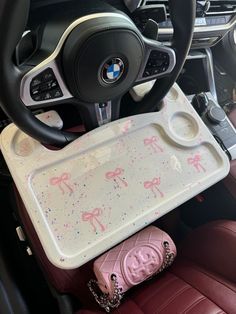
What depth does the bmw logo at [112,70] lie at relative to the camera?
59 centimetres

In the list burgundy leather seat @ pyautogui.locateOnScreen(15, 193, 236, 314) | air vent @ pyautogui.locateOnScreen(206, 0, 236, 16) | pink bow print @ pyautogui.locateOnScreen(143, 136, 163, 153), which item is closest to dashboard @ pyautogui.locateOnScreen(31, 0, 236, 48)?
air vent @ pyautogui.locateOnScreen(206, 0, 236, 16)

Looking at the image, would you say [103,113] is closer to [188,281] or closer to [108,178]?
[108,178]

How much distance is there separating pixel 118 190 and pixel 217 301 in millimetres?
288

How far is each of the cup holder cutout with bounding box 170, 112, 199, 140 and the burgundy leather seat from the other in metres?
0.22

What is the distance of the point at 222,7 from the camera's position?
3.36ft

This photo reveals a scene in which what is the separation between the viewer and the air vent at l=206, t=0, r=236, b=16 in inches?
39.4

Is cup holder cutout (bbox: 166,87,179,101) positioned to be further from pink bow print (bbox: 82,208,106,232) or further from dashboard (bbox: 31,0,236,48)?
pink bow print (bbox: 82,208,106,232)

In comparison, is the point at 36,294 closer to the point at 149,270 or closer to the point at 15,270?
the point at 15,270

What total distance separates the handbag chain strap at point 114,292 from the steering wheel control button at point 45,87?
14.9 inches

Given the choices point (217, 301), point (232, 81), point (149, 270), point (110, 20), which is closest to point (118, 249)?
point (149, 270)

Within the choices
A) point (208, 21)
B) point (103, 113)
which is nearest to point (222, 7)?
point (208, 21)

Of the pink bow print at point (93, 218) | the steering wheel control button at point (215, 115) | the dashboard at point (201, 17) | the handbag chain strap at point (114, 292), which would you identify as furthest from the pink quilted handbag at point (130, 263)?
the dashboard at point (201, 17)

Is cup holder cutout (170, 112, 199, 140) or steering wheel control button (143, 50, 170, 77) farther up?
steering wheel control button (143, 50, 170, 77)

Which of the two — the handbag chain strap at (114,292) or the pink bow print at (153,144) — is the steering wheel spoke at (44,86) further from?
the handbag chain strap at (114,292)
